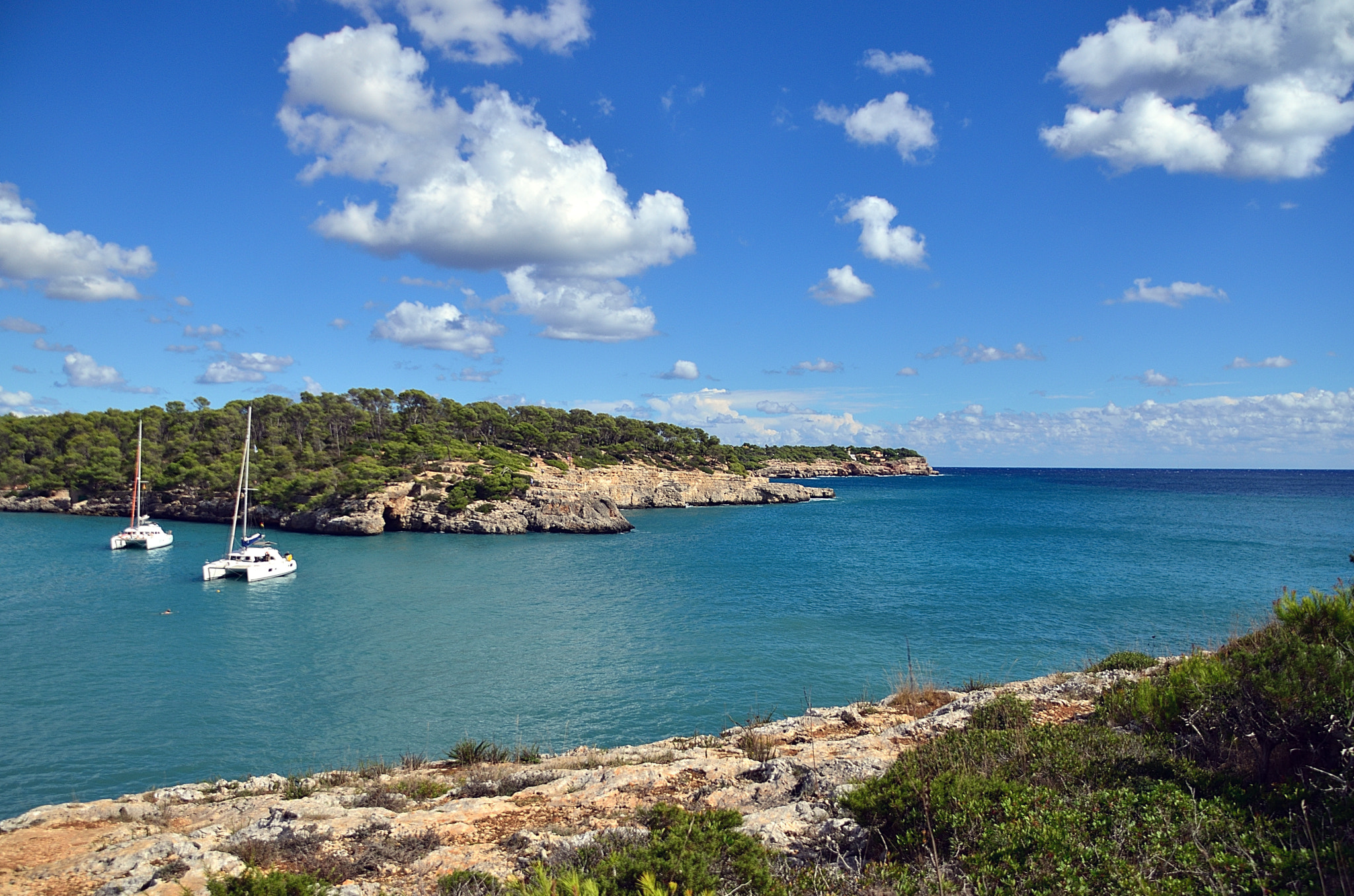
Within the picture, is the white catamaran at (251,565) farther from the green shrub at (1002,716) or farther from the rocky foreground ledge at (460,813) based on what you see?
the green shrub at (1002,716)

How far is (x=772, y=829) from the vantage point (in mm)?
5934

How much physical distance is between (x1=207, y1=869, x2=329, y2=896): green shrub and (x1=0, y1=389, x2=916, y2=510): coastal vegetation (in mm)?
55649

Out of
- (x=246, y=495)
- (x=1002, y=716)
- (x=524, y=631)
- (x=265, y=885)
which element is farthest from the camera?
(x=246, y=495)

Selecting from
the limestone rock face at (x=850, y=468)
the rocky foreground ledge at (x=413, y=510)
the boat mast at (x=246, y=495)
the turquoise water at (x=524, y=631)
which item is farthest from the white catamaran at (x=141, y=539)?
the limestone rock face at (x=850, y=468)

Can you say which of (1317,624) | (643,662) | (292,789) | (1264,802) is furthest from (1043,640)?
(292,789)

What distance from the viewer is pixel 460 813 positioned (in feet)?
22.8

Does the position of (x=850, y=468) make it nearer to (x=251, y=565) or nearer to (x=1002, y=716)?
(x=251, y=565)

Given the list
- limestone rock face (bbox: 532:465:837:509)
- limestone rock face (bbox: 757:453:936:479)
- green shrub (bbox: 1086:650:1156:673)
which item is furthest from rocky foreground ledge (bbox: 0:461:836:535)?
limestone rock face (bbox: 757:453:936:479)

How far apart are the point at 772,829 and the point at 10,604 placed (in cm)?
3669

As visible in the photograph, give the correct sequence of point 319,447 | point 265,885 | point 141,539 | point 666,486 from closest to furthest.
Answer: point 265,885
point 141,539
point 319,447
point 666,486

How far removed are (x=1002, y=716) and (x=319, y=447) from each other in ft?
270

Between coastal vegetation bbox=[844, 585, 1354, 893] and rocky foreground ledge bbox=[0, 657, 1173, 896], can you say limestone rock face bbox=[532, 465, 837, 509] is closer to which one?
rocky foreground ledge bbox=[0, 657, 1173, 896]

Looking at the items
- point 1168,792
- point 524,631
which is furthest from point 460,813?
point 524,631

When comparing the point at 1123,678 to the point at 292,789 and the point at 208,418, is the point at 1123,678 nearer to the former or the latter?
the point at 292,789
